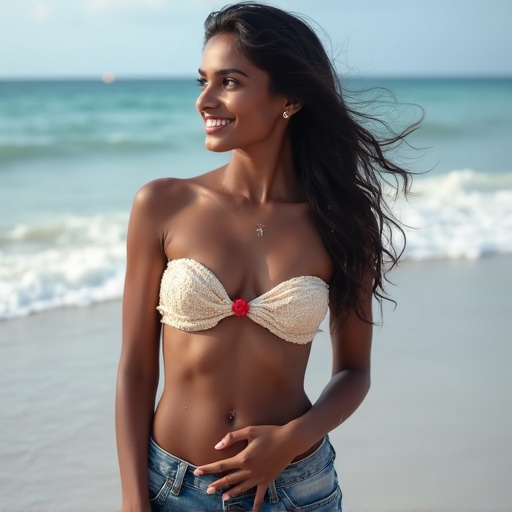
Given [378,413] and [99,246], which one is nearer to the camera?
[378,413]

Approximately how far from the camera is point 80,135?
1919 cm

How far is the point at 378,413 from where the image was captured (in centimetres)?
506

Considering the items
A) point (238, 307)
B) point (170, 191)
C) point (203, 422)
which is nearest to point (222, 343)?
point (238, 307)

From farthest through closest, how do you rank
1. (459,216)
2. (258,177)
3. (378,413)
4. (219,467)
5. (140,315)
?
(459,216), (378,413), (258,177), (140,315), (219,467)

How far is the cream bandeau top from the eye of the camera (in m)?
2.48

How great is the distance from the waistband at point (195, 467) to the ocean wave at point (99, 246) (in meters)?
2.77

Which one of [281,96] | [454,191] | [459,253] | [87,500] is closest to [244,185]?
[281,96]

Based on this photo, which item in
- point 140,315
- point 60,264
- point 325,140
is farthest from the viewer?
point 60,264

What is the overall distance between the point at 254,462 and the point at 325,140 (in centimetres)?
98

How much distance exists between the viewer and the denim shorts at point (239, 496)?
2465 mm

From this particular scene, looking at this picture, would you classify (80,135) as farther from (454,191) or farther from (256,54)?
(256,54)

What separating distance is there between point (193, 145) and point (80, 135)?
2259mm

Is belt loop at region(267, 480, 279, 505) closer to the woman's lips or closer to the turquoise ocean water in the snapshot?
the woman's lips

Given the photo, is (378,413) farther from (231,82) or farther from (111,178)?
Answer: (111,178)
